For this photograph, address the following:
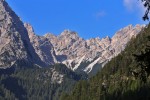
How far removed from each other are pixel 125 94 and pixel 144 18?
561 feet

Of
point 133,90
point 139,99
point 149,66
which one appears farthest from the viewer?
point 133,90

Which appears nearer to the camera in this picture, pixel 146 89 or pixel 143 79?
pixel 143 79

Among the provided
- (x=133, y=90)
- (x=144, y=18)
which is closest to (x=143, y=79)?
(x=144, y=18)

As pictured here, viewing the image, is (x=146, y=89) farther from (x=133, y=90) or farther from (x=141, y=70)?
(x=141, y=70)

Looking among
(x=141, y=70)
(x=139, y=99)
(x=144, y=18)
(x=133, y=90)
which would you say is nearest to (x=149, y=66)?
(x=141, y=70)

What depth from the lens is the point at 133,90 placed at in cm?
19500

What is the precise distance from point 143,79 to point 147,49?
5.96 ft

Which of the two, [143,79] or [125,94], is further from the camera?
[125,94]

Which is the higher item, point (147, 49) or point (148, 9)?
point (148, 9)

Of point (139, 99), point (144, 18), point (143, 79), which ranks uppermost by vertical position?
point (139, 99)

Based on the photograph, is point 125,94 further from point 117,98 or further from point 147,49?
point 147,49

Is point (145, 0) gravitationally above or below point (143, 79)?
above

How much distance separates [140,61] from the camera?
28.6 metres

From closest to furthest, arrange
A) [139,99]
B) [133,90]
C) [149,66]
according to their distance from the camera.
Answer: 1. [149,66]
2. [139,99]
3. [133,90]
